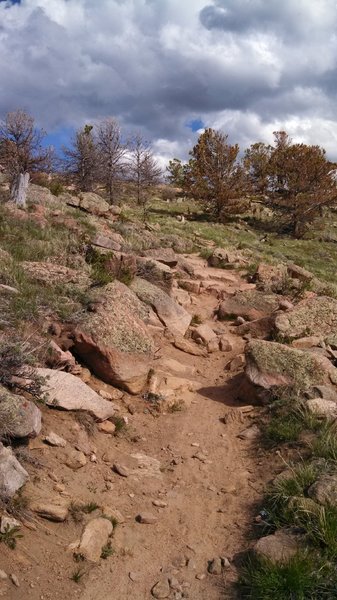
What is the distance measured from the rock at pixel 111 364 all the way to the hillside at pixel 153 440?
0.02 metres

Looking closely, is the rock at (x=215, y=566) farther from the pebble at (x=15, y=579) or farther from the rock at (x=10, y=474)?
the rock at (x=10, y=474)

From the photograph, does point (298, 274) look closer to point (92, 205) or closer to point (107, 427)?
point (107, 427)

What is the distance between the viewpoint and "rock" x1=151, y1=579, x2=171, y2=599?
11.3 ft

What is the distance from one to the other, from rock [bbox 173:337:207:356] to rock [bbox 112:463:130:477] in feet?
11.3

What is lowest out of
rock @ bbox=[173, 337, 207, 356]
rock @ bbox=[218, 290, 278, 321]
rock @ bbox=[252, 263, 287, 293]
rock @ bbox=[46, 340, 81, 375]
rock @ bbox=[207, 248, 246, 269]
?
rock @ bbox=[173, 337, 207, 356]

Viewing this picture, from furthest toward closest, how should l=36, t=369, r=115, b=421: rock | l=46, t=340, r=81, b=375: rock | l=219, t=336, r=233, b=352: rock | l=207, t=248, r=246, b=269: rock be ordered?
l=207, t=248, r=246, b=269: rock, l=219, t=336, r=233, b=352: rock, l=46, t=340, r=81, b=375: rock, l=36, t=369, r=115, b=421: rock

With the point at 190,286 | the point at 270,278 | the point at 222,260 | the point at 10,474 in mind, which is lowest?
the point at 10,474

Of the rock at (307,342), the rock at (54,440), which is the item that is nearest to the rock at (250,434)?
the rock at (54,440)

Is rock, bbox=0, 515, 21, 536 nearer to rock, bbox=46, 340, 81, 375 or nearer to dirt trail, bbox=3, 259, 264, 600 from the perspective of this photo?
dirt trail, bbox=3, 259, 264, 600

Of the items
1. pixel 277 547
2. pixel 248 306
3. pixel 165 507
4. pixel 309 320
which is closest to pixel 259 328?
pixel 309 320

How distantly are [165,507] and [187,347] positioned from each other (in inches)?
153

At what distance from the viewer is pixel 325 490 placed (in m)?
4.04

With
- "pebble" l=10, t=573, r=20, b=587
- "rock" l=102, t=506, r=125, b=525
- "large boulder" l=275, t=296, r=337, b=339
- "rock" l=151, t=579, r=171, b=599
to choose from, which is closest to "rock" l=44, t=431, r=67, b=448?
"rock" l=102, t=506, r=125, b=525

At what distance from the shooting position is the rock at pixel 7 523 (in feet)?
11.3
